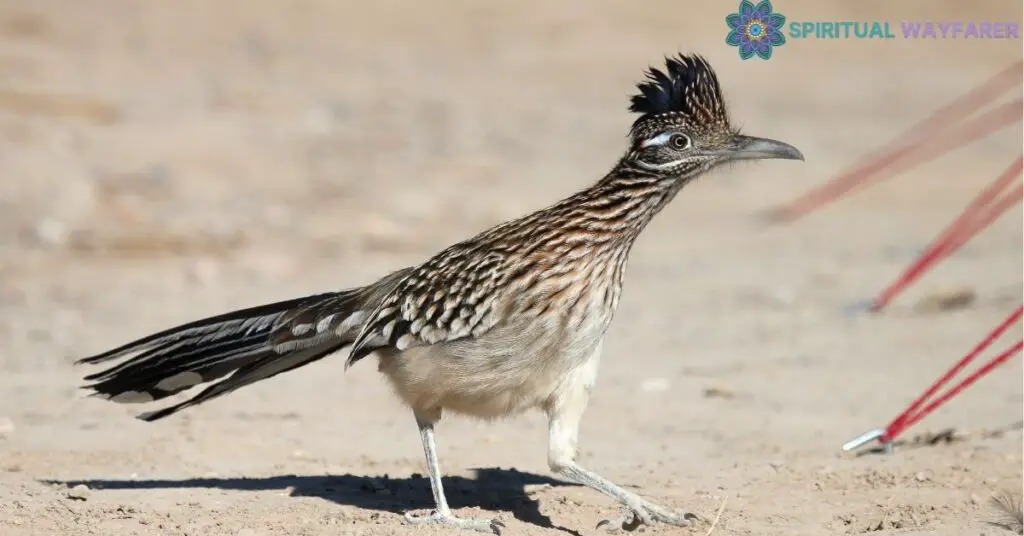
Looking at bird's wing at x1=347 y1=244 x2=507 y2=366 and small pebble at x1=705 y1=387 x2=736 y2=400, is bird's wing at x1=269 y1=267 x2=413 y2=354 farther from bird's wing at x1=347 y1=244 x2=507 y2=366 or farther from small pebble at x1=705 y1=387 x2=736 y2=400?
small pebble at x1=705 y1=387 x2=736 y2=400

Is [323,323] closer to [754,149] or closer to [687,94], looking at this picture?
[687,94]

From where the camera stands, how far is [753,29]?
813 centimetres

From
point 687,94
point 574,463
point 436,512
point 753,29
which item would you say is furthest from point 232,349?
point 753,29

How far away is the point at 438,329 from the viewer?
623 centimetres

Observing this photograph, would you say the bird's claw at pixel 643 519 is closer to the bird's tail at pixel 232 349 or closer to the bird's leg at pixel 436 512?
the bird's leg at pixel 436 512

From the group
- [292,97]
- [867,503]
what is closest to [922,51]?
[292,97]

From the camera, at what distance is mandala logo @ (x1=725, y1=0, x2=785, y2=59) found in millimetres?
7852

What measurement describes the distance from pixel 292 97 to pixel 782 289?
25.8 feet

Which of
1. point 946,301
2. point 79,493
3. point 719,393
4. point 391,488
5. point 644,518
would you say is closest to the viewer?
point 644,518

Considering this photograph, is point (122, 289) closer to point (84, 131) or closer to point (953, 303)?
point (84, 131)

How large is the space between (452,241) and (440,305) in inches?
309

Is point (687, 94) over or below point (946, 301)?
over

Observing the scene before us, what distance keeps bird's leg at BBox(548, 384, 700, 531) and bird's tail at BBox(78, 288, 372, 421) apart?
104cm

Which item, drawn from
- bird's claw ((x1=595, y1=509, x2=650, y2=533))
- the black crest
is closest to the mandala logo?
the black crest
